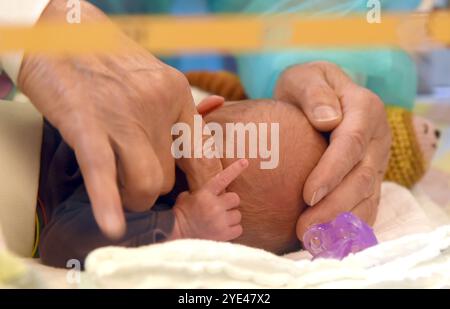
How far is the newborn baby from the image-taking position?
52cm

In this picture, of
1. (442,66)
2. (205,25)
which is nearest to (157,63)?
(205,25)

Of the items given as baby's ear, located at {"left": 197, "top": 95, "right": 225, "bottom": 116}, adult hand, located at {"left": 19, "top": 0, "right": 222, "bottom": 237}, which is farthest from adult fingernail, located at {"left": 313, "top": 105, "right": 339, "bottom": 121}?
adult hand, located at {"left": 19, "top": 0, "right": 222, "bottom": 237}

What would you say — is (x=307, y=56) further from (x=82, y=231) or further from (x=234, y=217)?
(x=82, y=231)

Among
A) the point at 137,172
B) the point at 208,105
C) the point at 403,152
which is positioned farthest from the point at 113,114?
the point at 403,152

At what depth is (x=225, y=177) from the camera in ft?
1.94

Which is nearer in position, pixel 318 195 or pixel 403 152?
pixel 318 195

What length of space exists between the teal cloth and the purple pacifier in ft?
0.58

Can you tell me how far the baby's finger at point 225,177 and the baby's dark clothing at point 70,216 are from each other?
35 mm

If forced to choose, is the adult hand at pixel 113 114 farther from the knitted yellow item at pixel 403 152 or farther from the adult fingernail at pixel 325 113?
the knitted yellow item at pixel 403 152

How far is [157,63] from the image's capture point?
20.7 inches

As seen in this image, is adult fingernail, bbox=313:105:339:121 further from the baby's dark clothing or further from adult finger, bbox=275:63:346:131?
the baby's dark clothing

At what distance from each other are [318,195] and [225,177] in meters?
0.15

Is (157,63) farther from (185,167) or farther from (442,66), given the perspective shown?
(442,66)

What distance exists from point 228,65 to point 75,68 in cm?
18
